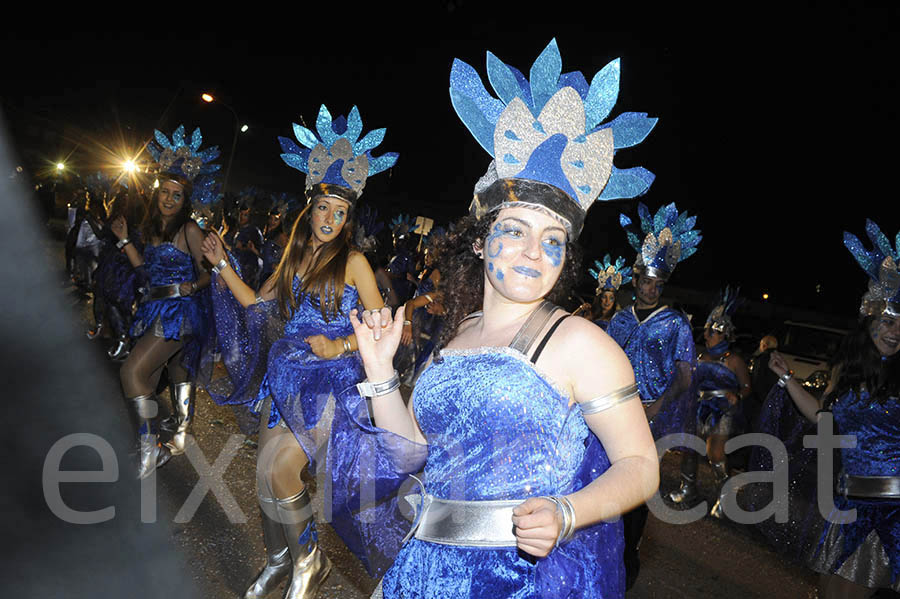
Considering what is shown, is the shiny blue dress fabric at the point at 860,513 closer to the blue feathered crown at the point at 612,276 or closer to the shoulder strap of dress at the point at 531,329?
the shoulder strap of dress at the point at 531,329

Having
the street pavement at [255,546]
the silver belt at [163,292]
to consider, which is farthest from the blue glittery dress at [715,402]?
the silver belt at [163,292]

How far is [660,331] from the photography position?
5.35 m

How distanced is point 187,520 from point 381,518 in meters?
2.57

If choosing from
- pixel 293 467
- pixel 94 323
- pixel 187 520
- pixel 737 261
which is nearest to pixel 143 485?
pixel 187 520

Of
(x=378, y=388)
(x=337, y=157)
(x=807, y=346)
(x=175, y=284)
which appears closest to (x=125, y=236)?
(x=175, y=284)

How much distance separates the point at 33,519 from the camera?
3971mm

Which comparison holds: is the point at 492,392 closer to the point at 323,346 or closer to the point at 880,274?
the point at 323,346

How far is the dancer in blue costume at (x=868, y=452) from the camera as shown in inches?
138

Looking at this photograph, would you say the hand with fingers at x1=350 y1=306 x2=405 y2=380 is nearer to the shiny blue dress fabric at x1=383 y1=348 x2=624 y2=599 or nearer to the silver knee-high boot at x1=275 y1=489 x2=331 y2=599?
the shiny blue dress fabric at x1=383 y1=348 x2=624 y2=599

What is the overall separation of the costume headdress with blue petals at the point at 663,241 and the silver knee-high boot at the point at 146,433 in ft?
12.8

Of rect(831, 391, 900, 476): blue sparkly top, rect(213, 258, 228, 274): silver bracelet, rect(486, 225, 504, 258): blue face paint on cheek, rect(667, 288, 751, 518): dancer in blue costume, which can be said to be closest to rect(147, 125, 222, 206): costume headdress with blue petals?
rect(213, 258, 228, 274): silver bracelet

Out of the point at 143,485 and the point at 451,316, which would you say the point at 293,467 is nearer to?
the point at 451,316

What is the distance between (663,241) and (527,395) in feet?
13.6

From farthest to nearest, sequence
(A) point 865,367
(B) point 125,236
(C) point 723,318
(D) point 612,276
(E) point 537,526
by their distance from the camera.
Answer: (D) point 612,276 → (C) point 723,318 → (B) point 125,236 → (A) point 865,367 → (E) point 537,526
